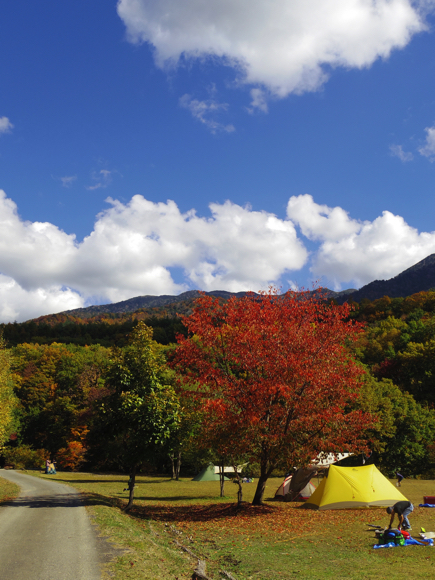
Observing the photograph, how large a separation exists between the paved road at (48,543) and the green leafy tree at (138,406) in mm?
3420

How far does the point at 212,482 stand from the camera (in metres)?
40.5

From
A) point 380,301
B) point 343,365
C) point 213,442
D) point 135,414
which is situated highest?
point 380,301

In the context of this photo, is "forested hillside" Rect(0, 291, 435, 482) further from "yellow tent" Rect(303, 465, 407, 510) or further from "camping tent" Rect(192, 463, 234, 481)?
"yellow tent" Rect(303, 465, 407, 510)

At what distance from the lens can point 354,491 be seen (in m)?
20.2

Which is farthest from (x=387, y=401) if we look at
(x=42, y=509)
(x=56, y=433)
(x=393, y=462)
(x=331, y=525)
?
(x=56, y=433)

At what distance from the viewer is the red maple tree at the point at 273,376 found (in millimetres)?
18797

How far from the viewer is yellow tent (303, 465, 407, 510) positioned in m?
20.0

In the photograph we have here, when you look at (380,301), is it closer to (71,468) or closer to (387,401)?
(387,401)

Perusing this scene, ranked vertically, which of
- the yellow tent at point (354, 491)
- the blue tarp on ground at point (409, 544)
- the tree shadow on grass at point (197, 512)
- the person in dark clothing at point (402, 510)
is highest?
the person in dark clothing at point (402, 510)

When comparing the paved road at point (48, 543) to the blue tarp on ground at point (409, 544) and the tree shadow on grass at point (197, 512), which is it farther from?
the blue tarp on ground at point (409, 544)

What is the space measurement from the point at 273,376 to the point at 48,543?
11037mm

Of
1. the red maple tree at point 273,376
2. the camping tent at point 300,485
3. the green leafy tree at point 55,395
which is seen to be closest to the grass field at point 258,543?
the red maple tree at point 273,376

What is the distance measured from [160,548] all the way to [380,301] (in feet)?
385

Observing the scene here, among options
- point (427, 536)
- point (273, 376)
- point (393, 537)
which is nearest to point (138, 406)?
point (273, 376)
